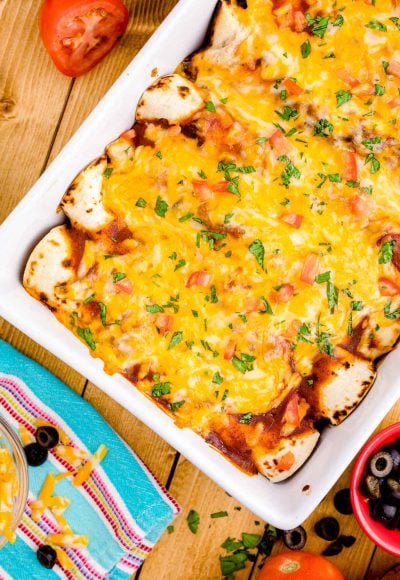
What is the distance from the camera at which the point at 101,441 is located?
2934mm

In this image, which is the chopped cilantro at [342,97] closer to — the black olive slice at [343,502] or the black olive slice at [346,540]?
the black olive slice at [343,502]

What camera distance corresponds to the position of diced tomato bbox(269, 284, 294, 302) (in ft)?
7.73

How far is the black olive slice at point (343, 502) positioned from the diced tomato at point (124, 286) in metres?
1.31

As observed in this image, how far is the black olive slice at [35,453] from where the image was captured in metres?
2.92

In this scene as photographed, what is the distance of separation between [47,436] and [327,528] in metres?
1.18

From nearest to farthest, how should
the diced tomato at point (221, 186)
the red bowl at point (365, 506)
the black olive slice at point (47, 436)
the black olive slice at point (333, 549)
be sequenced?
the diced tomato at point (221, 186) → the red bowl at point (365, 506) → the black olive slice at point (47, 436) → the black olive slice at point (333, 549)

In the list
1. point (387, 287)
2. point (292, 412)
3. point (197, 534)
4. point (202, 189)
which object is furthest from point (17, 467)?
point (387, 287)

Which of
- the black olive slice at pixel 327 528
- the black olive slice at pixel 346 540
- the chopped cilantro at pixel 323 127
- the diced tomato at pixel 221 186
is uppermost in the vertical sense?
the chopped cilantro at pixel 323 127

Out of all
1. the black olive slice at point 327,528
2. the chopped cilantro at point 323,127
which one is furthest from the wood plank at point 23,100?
the black olive slice at point 327,528

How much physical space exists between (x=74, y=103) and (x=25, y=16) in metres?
0.37

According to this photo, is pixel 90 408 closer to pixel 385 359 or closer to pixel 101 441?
pixel 101 441

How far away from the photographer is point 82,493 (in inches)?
117

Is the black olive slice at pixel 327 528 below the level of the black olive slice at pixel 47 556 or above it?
above

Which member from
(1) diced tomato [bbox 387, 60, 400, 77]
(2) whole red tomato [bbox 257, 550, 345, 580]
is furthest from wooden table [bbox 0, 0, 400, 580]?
(1) diced tomato [bbox 387, 60, 400, 77]
